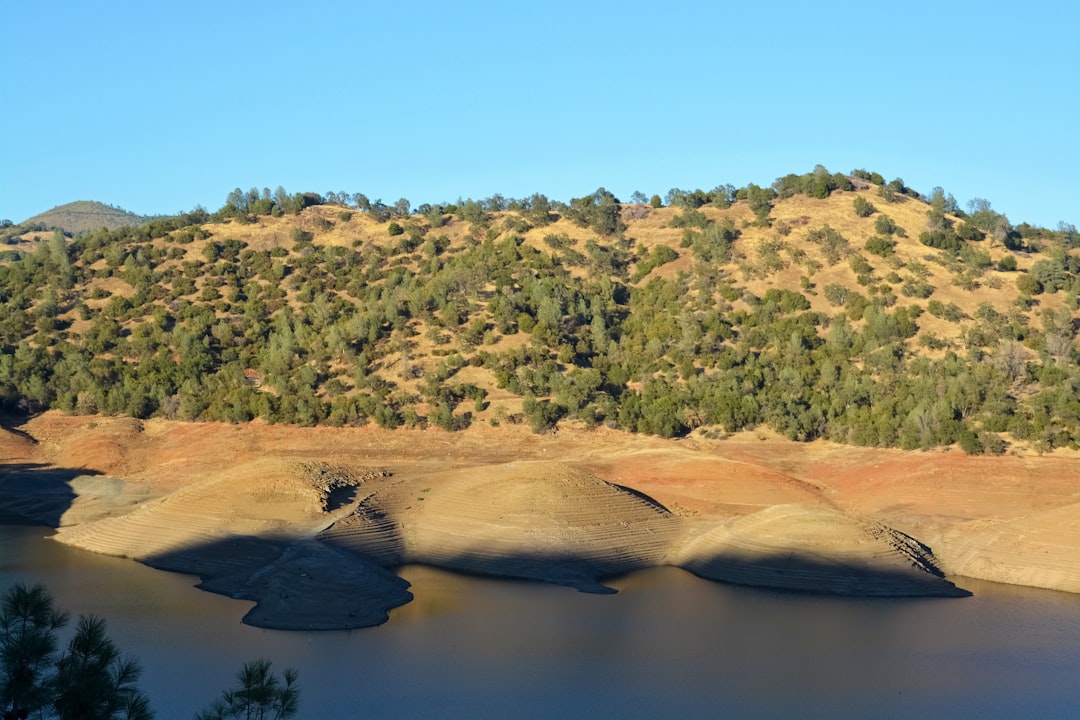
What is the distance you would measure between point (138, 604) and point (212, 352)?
146 ft

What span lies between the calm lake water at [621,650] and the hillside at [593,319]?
25613 millimetres

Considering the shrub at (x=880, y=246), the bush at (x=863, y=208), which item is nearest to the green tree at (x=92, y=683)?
the shrub at (x=880, y=246)

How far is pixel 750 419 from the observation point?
67438 millimetres

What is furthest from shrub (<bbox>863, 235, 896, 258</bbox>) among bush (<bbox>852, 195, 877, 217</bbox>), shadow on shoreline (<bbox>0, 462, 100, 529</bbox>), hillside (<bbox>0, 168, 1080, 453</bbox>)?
shadow on shoreline (<bbox>0, 462, 100, 529</bbox>)

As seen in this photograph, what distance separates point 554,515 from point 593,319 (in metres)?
36.6

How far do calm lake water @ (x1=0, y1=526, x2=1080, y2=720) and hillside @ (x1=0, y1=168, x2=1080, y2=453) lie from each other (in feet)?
84.0

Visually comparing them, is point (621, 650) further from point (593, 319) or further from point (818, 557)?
point (593, 319)

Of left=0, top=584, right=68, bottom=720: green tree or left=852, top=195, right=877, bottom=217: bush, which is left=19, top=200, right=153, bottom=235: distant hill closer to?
left=852, top=195, right=877, bottom=217: bush

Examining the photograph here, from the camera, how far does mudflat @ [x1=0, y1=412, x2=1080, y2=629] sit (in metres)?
41.8

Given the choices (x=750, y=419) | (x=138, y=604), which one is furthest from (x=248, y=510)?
(x=750, y=419)

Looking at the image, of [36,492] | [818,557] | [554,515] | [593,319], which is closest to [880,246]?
[593,319]

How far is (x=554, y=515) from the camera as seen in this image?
46562 mm

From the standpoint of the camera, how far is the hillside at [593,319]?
2697 inches

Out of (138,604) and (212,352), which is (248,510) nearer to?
(138,604)
